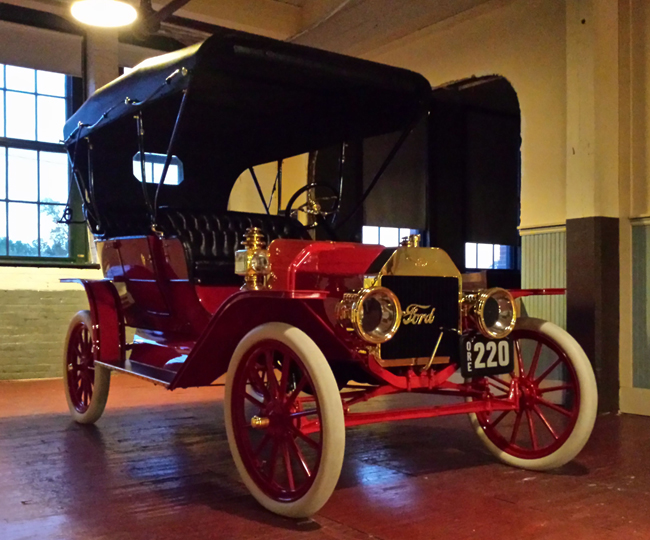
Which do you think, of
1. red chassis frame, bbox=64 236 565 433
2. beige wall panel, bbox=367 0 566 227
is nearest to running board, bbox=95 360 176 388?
red chassis frame, bbox=64 236 565 433

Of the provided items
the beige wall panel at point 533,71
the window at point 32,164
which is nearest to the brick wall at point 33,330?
the window at point 32,164

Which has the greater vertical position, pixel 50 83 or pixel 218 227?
pixel 50 83

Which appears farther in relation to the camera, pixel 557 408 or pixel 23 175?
pixel 23 175

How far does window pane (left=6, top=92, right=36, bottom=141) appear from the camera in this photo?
20.2ft

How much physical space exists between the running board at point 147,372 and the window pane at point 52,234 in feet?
9.95

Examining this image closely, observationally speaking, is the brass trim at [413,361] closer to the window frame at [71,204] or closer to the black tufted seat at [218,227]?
the black tufted seat at [218,227]

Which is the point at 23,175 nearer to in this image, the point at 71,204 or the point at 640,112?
the point at 71,204

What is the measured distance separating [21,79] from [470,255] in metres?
5.42

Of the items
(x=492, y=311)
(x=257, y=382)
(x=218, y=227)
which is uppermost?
(x=218, y=227)

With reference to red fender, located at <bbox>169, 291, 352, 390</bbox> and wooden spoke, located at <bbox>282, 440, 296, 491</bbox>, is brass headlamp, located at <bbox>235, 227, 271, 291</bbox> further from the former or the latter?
wooden spoke, located at <bbox>282, 440, 296, 491</bbox>

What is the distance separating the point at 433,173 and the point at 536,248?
378 centimetres

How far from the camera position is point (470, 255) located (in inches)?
346

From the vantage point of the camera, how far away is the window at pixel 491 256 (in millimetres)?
8789

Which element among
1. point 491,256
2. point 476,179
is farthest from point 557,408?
point 491,256
